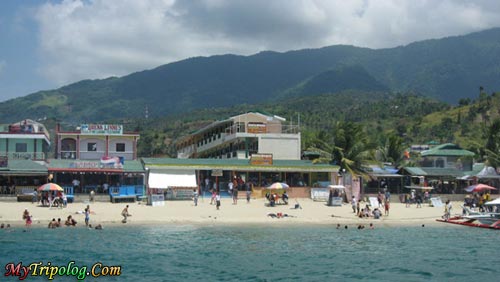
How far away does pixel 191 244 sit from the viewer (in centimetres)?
3284

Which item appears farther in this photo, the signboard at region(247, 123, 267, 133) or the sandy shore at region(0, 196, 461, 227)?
the signboard at region(247, 123, 267, 133)

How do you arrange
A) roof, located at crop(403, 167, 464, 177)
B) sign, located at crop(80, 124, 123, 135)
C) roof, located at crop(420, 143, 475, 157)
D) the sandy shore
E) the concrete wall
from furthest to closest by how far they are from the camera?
roof, located at crop(420, 143, 475, 157) < the concrete wall < roof, located at crop(403, 167, 464, 177) < sign, located at crop(80, 124, 123, 135) < the sandy shore

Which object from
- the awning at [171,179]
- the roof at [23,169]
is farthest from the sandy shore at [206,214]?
the roof at [23,169]

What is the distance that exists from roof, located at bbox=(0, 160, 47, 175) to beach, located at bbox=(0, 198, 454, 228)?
368 cm

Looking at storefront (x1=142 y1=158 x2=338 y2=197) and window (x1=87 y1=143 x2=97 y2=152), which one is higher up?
window (x1=87 y1=143 x2=97 y2=152)

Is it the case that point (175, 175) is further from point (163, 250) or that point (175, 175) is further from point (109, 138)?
point (163, 250)

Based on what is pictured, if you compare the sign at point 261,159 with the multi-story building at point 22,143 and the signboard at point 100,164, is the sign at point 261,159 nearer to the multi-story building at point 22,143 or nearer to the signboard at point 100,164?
the signboard at point 100,164

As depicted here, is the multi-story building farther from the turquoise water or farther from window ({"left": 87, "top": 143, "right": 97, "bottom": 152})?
the turquoise water

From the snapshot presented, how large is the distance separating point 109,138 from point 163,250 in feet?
89.8

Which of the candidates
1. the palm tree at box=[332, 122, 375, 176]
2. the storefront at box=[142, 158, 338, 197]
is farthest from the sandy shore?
the palm tree at box=[332, 122, 375, 176]

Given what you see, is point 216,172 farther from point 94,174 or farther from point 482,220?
point 482,220

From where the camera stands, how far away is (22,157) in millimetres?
54438

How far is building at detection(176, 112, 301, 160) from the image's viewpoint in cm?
6081

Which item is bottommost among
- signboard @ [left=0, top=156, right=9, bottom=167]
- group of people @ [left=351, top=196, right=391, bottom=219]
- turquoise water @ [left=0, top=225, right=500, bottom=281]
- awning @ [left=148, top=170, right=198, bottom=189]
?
turquoise water @ [left=0, top=225, right=500, bottom=281]
